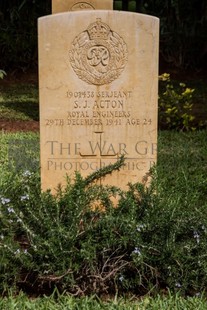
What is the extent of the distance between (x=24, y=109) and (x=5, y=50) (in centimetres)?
447

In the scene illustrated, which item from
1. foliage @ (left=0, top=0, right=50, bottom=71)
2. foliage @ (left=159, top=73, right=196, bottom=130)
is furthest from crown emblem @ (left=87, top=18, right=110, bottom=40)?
foliage @ (left=0, top=0, right=50, bottom=71)

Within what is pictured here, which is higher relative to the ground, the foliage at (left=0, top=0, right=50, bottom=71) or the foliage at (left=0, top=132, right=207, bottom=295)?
the foliage at (left=0, top=0, right=50, bottom=71)

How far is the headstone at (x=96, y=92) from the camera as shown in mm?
4473

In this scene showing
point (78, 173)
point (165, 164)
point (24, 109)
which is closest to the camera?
point (78, 173)

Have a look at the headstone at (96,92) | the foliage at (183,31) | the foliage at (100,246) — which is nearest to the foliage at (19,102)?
the foliage at (183,31)

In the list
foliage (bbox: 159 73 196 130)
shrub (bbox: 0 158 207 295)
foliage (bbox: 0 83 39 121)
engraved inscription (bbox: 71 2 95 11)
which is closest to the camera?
shrub (bbox: 0 158 207 295)

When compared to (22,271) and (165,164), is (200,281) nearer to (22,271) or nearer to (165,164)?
(22,271)

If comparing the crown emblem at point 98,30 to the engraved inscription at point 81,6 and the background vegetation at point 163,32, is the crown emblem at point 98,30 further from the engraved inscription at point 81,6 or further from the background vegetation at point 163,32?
the background vegetation at point 163,32

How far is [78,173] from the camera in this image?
4.48 metres

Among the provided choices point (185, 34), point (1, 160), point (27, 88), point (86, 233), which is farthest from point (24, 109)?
point (86, 233)

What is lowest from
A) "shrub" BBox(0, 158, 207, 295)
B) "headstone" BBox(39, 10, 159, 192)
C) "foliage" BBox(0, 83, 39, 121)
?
"shrub" BBox(0, 158, 207, 295)

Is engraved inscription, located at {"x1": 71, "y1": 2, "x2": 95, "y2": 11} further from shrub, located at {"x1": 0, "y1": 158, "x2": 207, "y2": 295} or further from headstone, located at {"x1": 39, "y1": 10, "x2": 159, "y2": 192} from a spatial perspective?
shrub, located at {"x1": 0, "y1": 158, "x2": 207, "y2": 295}

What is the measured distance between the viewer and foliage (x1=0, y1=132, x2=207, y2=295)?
367cm

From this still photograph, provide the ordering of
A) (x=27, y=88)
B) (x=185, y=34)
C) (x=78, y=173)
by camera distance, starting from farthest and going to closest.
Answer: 1. (x=185, y=34)
2. (x=27, y=88)
3. (x=78, y=173)
